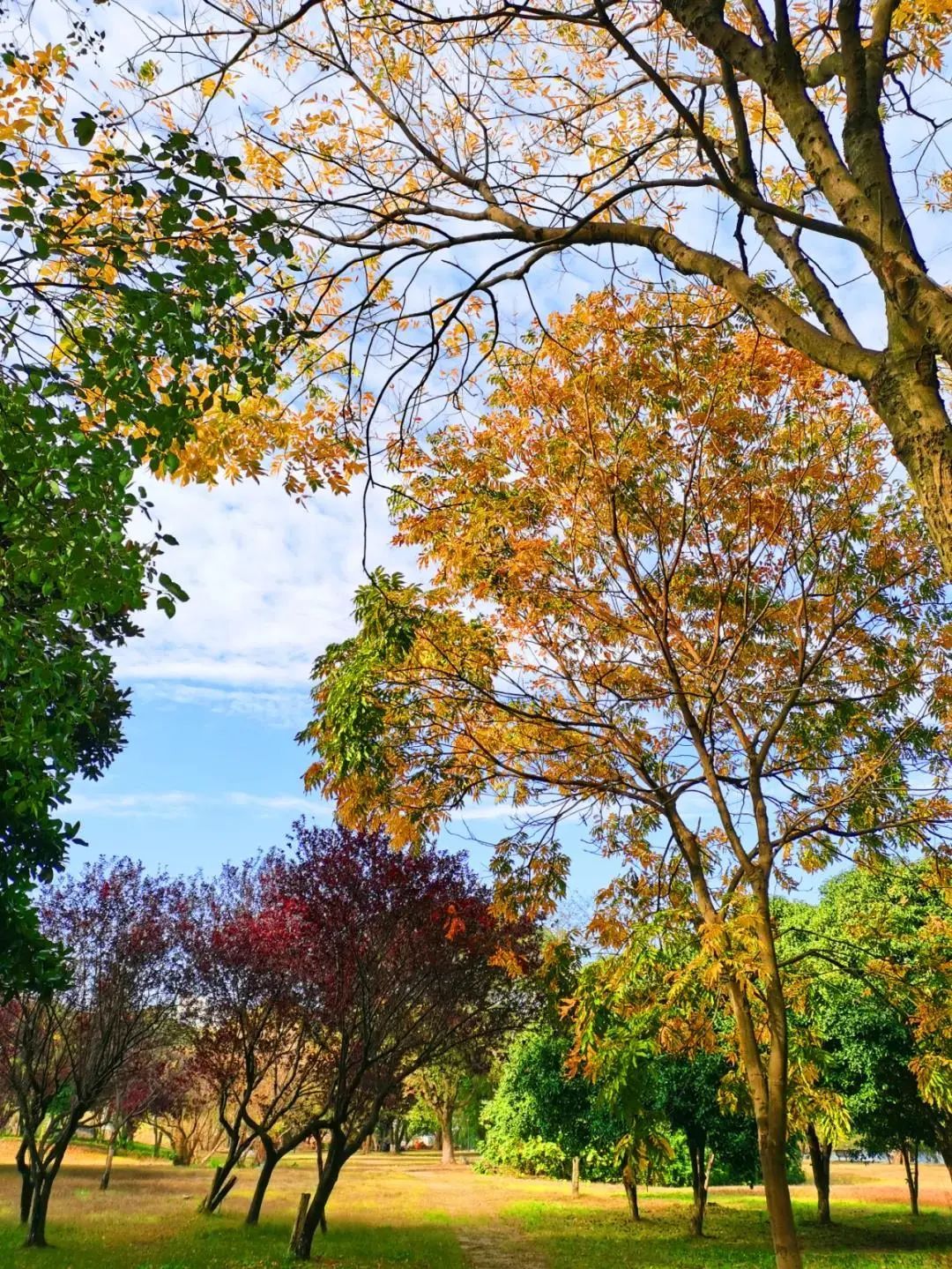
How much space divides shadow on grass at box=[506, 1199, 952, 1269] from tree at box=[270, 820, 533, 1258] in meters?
3.82

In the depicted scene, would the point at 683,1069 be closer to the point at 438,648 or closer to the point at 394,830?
the point at 394,830

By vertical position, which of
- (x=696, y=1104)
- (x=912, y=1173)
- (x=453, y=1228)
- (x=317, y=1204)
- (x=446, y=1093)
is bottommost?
(x=446, y=1093)

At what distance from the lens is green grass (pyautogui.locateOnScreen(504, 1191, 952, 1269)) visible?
1398 centimetres

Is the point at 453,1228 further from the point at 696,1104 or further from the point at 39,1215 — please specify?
the point at 39,1215

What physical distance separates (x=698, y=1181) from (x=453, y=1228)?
5.24m

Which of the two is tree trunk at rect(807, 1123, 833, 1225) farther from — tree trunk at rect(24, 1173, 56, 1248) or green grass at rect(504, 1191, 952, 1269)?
tree trunk at rect(24, 1173, 56, 1248)

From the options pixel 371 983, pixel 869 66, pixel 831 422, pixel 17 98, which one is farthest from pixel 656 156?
pixel 371 983

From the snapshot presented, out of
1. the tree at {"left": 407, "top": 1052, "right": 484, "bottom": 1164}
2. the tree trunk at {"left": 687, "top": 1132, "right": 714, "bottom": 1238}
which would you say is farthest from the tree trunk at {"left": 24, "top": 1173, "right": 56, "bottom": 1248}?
the tree at {"left": 407, "top": 1052, "right": 484, "bottom": 1164}

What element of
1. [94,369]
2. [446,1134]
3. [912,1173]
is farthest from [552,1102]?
[94,369]

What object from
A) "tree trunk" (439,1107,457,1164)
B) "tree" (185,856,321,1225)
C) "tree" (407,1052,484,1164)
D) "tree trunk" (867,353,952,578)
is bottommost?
"tree trunk" (439,1107,457,1164)

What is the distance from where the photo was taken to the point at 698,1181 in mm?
18234

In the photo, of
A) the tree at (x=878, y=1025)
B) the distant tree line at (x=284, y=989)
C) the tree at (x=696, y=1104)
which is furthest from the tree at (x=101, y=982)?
the tree at (x=878, y=1025)

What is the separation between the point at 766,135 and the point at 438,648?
4473mm

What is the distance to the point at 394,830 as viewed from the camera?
796 centimetres
